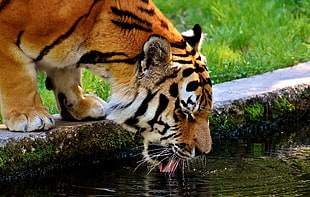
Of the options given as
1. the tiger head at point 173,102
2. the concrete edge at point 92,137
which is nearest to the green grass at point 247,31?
the concrete edge at point 92,137

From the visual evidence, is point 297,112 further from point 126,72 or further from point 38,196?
point 38,196

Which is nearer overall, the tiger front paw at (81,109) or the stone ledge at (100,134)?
the stone ledge at (100,134)

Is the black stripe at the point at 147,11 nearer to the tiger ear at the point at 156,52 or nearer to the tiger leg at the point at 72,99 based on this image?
the tiger ear at the point at 156,52

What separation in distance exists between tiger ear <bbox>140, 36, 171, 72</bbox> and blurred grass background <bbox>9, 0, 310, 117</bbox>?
1.96 metres

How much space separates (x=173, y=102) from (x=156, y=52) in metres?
0.39

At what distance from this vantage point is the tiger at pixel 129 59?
→ 15.0 feet

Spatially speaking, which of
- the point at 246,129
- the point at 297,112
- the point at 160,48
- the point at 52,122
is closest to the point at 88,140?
the point at 52,122

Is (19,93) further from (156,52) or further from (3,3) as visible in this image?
(156,52)

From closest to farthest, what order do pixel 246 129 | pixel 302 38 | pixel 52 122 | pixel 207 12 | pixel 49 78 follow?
1. pixel 52 122
2. pixel 49 78
3. pixel 246 129
4. pixel 302 38
5. pixel 207 12

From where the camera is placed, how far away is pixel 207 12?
32.8 ft

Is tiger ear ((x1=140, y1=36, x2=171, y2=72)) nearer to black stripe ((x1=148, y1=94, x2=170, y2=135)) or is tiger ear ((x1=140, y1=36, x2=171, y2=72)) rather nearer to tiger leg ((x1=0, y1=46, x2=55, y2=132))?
black stripe ((x1=148, y1=94, x2=170, y2=135))

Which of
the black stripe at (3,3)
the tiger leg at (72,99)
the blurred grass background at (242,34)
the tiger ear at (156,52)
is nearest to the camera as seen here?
the tiger ear at (156,52)

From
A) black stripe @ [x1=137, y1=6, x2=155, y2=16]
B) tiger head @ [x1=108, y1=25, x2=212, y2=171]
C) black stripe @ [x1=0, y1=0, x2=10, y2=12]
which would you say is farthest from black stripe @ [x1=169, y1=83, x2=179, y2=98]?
black stripe @ [x1=0, y1=0, x2=10, y2=12]

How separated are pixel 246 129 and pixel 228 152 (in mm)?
842
